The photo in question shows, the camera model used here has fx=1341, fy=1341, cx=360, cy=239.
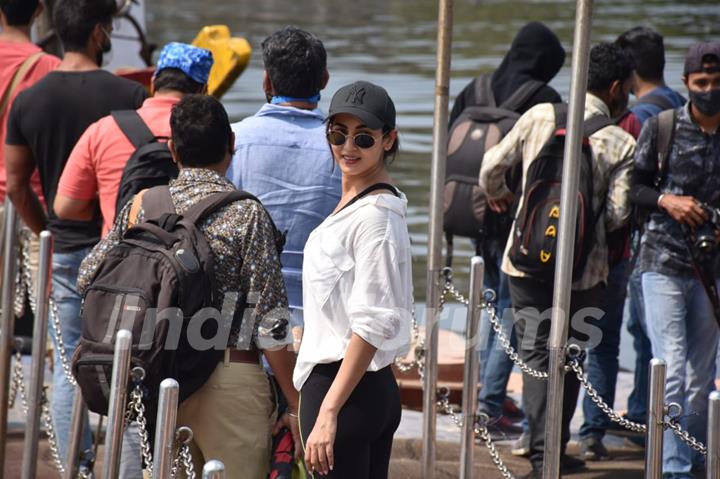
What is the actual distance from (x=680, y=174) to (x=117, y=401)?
273 cm

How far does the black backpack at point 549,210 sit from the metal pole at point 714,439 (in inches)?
60.9

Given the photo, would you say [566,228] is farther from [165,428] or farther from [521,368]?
[165,428]

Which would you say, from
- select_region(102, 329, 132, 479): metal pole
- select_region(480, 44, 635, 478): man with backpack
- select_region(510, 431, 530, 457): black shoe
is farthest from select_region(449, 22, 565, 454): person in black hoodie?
select_region(102, 329, 132, 479): metal pole

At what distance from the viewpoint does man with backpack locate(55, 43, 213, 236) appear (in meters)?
5.09

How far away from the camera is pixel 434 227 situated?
17.6 ft

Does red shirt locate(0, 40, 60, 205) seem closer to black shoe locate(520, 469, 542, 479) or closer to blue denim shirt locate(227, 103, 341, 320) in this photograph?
blue denim shirt locate(227, 103, 341, 320)

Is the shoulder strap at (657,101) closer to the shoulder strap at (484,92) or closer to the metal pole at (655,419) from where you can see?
the shoulder strap at (484,92)

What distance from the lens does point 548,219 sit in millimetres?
5660

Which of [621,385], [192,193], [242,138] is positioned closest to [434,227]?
[242,138]

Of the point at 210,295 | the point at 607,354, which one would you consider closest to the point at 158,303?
the point at 210,295

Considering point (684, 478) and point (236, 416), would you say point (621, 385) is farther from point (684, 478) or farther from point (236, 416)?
point (236, 416)

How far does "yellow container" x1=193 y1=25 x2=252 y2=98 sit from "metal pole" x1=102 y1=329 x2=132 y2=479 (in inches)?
140

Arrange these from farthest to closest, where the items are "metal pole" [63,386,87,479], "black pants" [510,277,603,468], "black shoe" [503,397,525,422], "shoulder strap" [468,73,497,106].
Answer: "black shoe" [503,397,525,422] < "shoulder strap" [468,73,497,106] < "black pants" [510,277,603,468] < "metal pole" [63,386,87,479]

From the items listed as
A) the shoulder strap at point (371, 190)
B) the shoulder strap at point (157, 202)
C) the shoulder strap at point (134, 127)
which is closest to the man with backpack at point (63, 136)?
the shoulder strap at point (134, 127)
